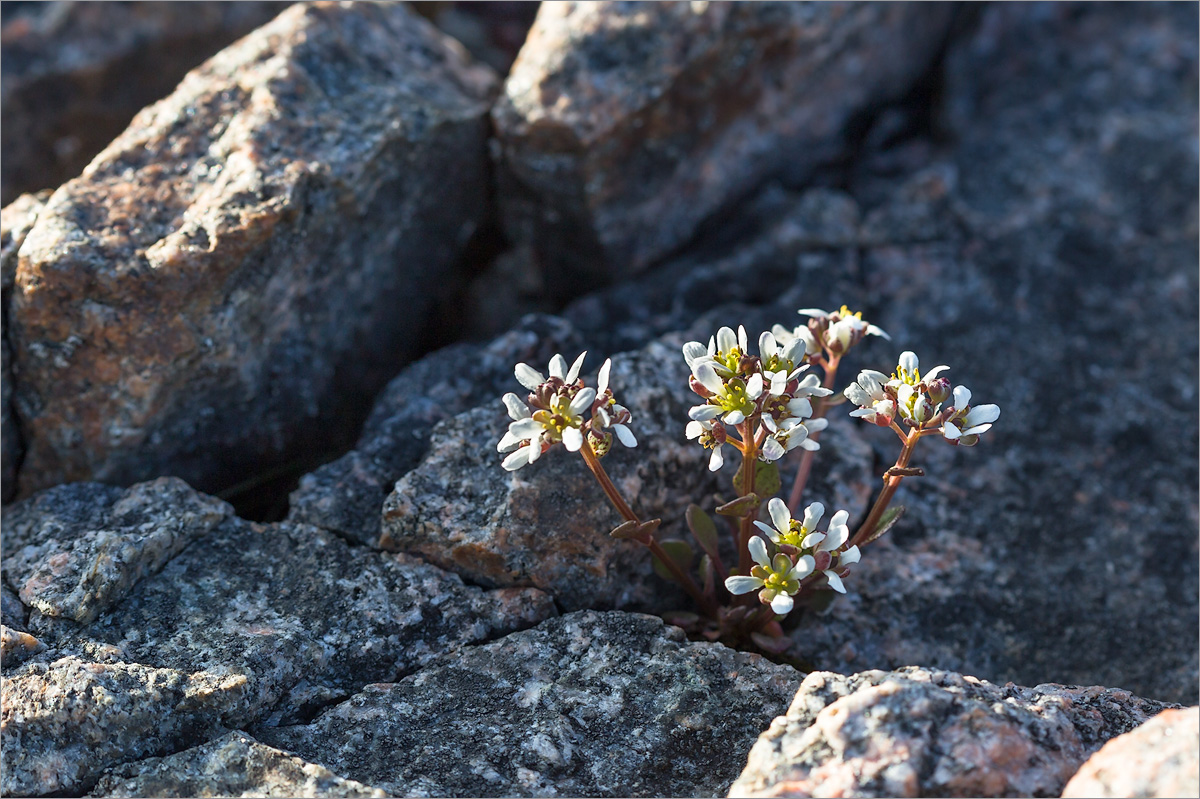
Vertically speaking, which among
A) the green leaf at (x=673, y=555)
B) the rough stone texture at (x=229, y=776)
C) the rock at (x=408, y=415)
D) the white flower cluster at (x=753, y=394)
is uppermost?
the white flower cluster at (x=753, y=394)

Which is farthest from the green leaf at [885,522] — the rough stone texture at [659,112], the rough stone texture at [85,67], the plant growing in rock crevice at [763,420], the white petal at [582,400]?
the rough stone texture at [85,67]

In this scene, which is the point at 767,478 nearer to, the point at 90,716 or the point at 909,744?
the point at 909,744

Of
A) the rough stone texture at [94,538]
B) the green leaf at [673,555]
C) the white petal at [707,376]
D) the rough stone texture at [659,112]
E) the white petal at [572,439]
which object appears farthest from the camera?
the rough stone texture at [659,112]

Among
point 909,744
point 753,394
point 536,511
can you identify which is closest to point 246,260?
point 536,511

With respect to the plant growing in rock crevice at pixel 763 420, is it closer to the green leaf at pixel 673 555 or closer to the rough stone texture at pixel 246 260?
the green leaf at pixel 673 555

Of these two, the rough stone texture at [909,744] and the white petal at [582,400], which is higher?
the white petal at [582,400]

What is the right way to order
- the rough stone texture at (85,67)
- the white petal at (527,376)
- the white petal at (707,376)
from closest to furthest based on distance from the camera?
the white petal at (707,376)
the white petal at (527,376)
the rough stone texture at (85,67)
